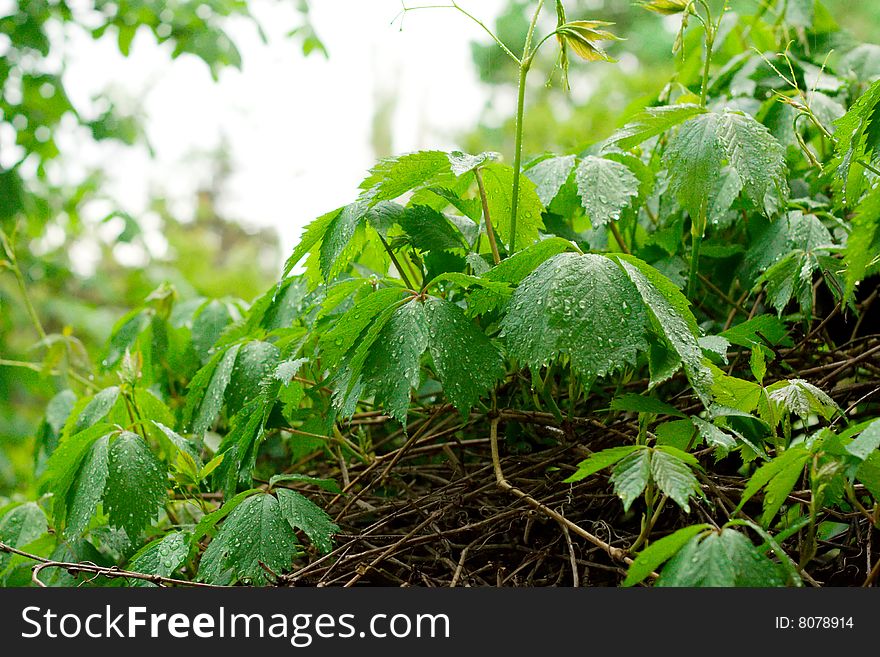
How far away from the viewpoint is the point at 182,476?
0.96m

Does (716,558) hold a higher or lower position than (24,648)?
higher

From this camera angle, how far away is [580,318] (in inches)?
26.3

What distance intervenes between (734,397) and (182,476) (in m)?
0.70

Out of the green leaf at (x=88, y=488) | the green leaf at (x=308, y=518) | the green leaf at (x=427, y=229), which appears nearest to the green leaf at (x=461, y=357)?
the green leaf at (x=427, y=229)

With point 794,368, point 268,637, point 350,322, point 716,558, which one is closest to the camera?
point 716,558

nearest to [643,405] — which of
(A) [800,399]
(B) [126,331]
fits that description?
(A) [800,399]

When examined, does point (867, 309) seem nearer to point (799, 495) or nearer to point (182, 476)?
point (799, 495)

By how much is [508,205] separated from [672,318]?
274 mm

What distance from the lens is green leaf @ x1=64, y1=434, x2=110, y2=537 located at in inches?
34.3

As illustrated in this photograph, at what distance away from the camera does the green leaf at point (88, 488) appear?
34.3 inches

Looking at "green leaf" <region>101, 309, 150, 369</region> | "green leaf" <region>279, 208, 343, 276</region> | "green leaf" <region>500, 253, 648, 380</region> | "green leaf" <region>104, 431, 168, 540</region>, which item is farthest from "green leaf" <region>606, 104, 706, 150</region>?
"green leaf" <region>101, 309, 150, 369</region>

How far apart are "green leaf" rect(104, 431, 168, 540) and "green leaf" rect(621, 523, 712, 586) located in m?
0.59

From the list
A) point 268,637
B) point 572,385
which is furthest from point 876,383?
point 268,637

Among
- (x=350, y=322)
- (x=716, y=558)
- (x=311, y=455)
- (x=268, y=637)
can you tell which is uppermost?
(x=350, y=322)
